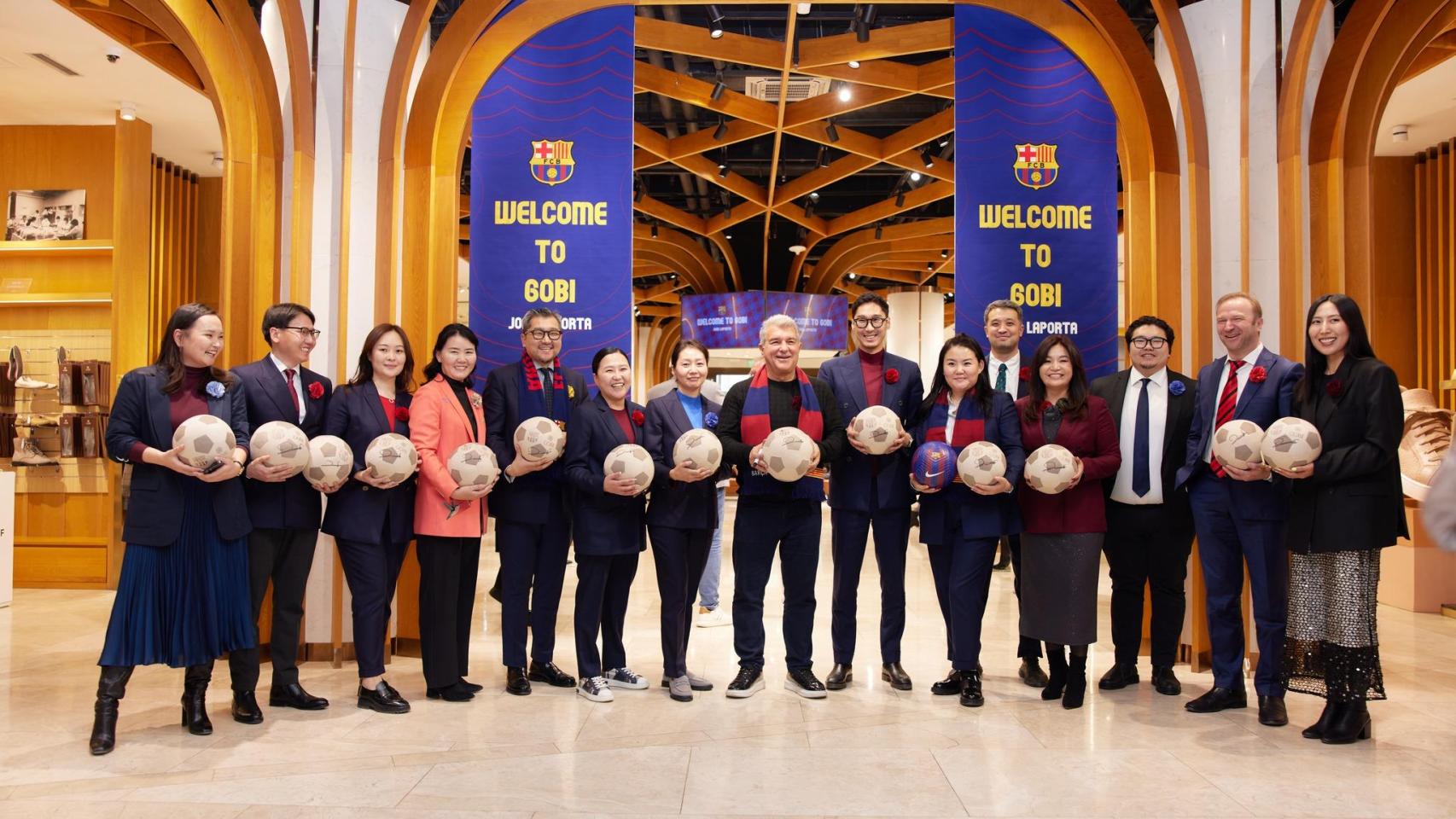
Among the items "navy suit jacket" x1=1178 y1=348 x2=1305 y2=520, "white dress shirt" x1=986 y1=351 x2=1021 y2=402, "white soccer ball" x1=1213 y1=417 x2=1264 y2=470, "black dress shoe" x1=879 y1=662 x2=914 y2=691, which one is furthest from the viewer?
"white dress shirt" x1=986 y1=351 x2=1021 y2=402

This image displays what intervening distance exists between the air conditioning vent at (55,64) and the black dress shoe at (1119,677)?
784cm

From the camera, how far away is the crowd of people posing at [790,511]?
3.90 metres

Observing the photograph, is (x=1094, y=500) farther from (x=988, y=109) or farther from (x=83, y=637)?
(x=83, y=637)

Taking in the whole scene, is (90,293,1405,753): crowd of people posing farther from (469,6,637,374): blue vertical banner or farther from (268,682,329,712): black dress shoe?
(469,6,637,374): blue vertical banner

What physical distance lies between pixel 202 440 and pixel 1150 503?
3.94m

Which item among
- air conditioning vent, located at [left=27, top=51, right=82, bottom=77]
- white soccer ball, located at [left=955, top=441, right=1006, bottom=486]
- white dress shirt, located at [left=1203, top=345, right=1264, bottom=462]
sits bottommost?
white soccer ball, located at [left=955, top=441, right=1006, bottom=486]

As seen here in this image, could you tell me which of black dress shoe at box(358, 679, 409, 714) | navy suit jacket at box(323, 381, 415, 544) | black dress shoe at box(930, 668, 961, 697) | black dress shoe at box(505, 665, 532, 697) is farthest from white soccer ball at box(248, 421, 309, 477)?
black dress shoe at box(930, 668, 961, 697)

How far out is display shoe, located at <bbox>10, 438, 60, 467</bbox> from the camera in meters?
7.89

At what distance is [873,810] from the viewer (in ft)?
10.3

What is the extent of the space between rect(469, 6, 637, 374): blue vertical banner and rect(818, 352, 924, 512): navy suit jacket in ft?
4.71

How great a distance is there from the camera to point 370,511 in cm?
429

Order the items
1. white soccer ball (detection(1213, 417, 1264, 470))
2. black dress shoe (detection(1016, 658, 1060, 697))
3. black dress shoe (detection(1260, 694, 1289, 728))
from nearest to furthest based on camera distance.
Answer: white soccer ball (detection(1213, 417, 1264, 470)) < black dress shoe (detection(1260, 694, 1289, 728)) < black dress shoe (detection(1016, 658, 1060, 697))

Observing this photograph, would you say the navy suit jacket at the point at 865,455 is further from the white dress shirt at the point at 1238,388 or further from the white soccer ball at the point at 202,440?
the white soccer ball at the point at 202,440

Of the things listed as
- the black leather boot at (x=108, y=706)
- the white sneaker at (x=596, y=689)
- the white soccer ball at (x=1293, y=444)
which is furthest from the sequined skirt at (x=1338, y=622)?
the black leather boot at (x=108, y=706)
